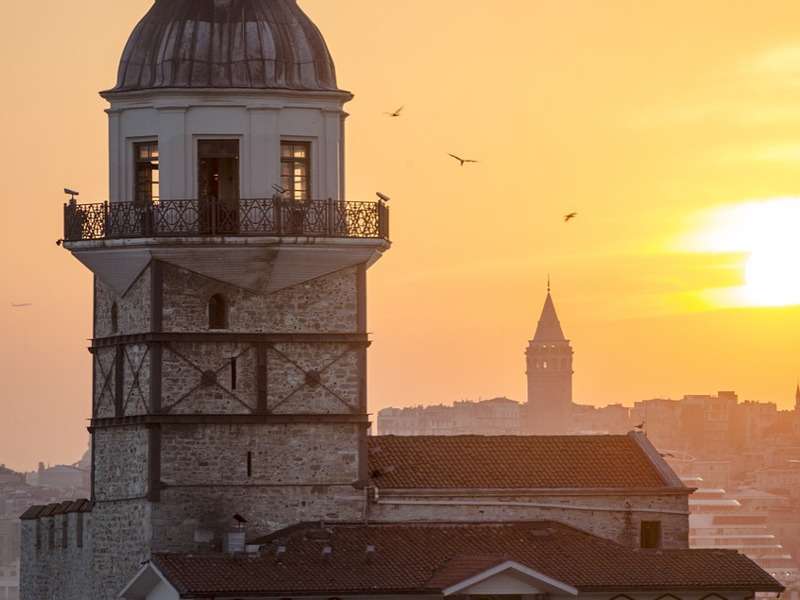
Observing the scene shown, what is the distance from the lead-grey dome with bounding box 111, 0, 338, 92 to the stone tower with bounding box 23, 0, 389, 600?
0.03 metres

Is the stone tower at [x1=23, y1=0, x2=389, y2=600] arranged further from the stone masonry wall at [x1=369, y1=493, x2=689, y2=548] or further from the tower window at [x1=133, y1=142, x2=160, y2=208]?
the stone masonry wall at [x1=369, y1=493, x2=689, y2=548]

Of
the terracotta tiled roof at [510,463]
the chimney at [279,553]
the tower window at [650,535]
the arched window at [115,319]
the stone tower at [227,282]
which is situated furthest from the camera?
the tower window at [650,535]

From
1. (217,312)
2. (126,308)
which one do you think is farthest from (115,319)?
(217,312)

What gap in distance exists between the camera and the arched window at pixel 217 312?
76.5 metres

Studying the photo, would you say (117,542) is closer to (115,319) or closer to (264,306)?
(115,319)

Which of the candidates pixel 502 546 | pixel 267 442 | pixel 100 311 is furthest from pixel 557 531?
pixel 100 311

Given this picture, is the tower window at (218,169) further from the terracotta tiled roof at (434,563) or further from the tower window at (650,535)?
the tower window at (650,535)

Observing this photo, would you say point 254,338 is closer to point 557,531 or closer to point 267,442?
point 267,442

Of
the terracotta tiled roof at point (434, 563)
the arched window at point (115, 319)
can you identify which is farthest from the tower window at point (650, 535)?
the arched window at point (115, 319)

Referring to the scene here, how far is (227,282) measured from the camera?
7644cm

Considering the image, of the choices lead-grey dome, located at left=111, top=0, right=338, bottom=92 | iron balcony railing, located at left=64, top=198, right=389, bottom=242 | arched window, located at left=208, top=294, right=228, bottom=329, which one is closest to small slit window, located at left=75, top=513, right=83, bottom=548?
arched window, located at left=208, top=294, right=228, bottom=329

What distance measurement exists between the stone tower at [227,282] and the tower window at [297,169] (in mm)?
47

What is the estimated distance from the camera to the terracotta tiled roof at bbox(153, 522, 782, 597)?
71.6 meters

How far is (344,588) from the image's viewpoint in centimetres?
7175
